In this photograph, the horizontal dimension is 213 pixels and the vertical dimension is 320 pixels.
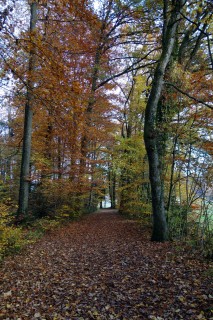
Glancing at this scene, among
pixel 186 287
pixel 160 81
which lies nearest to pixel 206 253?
pixel 186 287

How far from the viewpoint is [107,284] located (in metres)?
4.15

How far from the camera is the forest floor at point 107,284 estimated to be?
323 centimetres

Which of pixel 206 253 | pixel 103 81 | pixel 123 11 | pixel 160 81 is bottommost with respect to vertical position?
pixel 206 253

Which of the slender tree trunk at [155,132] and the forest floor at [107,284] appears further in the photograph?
the slender tree trunk at [155,132]

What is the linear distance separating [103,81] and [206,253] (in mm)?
12155

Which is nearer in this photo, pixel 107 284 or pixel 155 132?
pixel 107 284

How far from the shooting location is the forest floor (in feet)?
10.6

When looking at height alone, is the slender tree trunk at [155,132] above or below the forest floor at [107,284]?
above

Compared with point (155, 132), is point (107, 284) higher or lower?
lower

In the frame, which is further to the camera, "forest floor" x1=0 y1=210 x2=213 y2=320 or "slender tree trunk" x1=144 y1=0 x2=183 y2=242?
"slender tree trunk" x1=144 y1=0 x2=183 y2=242

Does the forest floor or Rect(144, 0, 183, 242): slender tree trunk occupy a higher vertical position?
Rect(144, 0, 183, 242): slender tree trunk

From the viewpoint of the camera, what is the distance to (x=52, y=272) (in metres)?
4.84

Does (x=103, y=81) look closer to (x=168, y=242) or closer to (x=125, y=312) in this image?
(x=168, y=242)

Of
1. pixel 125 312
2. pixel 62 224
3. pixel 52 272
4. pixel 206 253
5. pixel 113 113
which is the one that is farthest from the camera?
pixel 113 113
